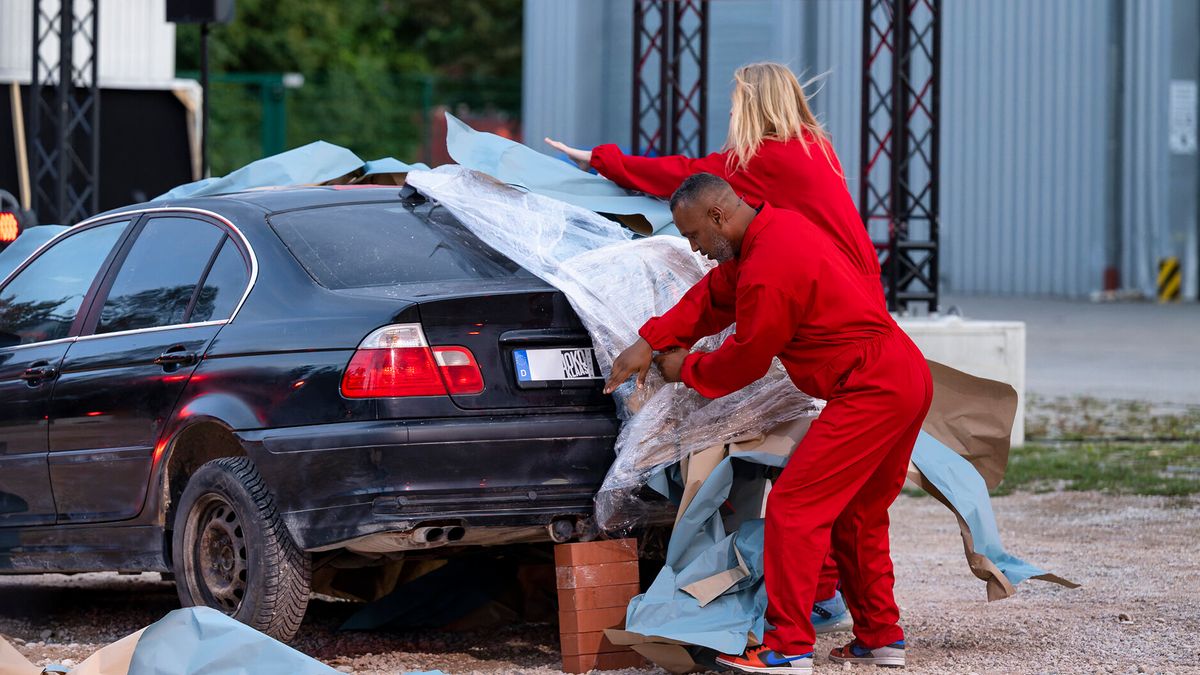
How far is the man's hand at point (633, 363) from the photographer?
5.16 metres

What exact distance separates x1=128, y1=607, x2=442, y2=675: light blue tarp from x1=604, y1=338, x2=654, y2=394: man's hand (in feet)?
3.96

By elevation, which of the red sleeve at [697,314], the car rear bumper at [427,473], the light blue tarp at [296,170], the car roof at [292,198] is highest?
the light blue tarp at [296,170]

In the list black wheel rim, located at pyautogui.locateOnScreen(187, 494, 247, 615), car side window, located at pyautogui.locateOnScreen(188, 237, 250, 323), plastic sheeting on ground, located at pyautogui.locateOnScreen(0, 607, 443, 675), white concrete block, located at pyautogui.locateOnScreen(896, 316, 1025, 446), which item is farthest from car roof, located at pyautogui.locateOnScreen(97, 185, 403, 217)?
white concrete block, located at pyautogui.locateOnScreen(896, 316, 1025, 446)

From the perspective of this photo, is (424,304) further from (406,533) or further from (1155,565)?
(1155,565)

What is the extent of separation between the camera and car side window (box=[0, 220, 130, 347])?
6371 mm

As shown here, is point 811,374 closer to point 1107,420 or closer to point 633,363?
point 633,363

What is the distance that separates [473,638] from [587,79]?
82.2ft

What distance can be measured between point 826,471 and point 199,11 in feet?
40.0

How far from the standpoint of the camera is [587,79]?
30.6 metres

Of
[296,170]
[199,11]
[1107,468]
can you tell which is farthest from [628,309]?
[199,11]

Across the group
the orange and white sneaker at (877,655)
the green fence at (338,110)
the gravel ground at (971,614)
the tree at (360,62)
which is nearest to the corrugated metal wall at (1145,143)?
the green fence at (338,110)

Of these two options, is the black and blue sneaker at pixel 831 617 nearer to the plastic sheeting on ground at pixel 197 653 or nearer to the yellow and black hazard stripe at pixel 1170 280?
the plastic sheeting on ground at pixel 197 653

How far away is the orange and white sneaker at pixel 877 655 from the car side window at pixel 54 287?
2973 millimetres

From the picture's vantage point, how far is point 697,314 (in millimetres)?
5258
